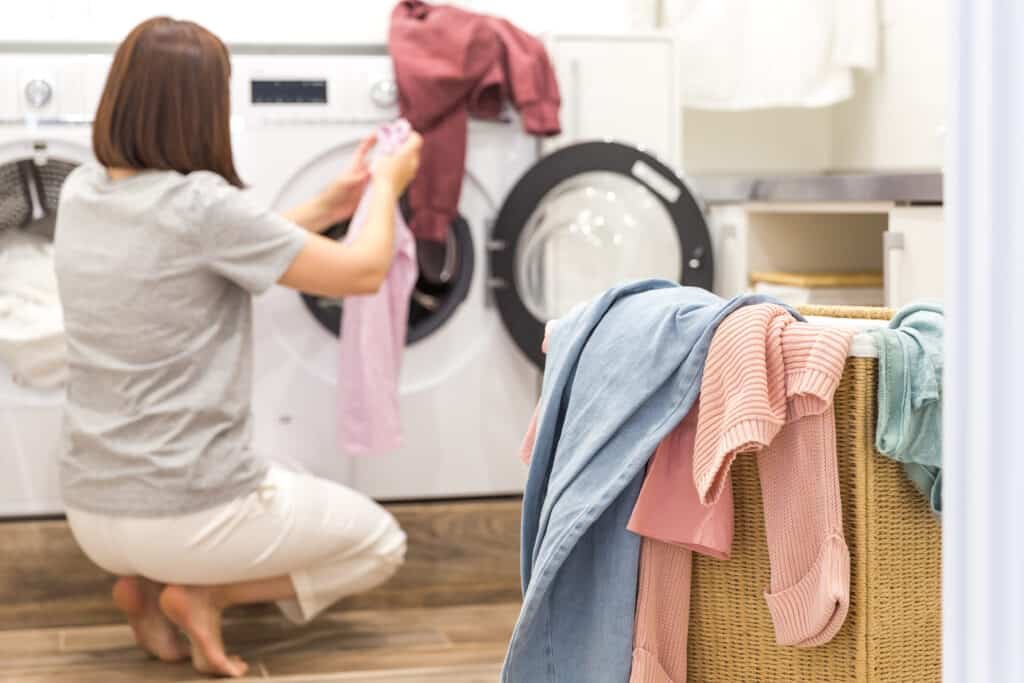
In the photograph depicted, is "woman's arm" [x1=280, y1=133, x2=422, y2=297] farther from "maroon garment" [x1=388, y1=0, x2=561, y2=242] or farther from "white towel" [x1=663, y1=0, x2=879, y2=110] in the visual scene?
"white towel" [x1=663, y1=0, x2=879, y2=110]

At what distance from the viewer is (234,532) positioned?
Answer: 2289 mm

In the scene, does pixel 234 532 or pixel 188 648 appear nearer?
pixel 234 532

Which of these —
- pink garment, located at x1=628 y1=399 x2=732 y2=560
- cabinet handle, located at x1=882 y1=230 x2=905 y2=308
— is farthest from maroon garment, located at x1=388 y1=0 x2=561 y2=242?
pink garment, located at x1=628 y1=399 x2=732 y2=560

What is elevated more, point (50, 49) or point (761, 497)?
point (50, 49)

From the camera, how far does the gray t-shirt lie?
221cm

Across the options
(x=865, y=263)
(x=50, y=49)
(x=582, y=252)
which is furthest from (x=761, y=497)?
(x=50, y=49)

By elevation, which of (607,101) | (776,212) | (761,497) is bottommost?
(761,497)

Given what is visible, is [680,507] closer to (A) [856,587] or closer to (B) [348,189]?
(A) [856,587]

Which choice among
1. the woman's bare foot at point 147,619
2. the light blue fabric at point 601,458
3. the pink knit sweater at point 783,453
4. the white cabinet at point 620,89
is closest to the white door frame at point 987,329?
the pink knit sweater at point 783,453

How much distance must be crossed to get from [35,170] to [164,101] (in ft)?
1.90

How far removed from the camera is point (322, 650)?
2490 mm

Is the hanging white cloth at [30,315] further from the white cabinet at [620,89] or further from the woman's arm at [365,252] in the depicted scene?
the white cabinet at [620,89]

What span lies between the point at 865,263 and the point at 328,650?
1412mm

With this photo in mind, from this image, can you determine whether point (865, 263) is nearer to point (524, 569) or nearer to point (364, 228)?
point (364, 228)
